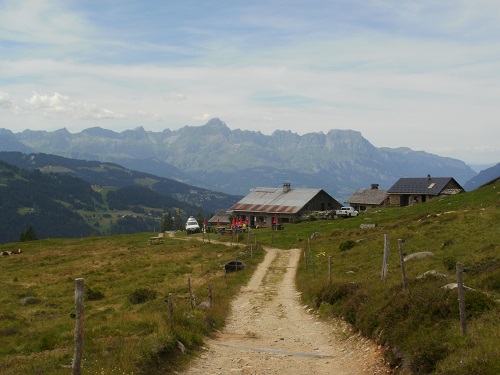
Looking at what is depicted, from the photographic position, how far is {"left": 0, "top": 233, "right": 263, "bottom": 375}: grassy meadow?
14430 millimetres

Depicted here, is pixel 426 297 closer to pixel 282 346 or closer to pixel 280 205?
pixel 282 346

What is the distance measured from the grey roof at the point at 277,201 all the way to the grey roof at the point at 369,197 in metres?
16.3

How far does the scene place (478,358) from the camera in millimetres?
10164

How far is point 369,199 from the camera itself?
108 meters

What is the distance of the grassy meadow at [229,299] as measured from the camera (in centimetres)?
1294

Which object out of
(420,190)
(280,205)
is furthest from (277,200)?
(420,190)

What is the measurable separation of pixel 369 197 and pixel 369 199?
1012 millimetres

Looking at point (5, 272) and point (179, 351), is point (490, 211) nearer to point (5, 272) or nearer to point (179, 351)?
point (179, 351)

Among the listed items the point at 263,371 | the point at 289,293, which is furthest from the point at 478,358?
the point at 289,293

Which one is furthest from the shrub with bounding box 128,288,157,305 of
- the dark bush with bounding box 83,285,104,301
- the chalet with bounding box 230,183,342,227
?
the chalet with bounding box 230,183,342,227

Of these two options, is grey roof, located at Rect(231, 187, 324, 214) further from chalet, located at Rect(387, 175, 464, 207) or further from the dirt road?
the dirt road

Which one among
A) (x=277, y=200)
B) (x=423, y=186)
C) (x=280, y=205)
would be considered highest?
(x=423, y=186)

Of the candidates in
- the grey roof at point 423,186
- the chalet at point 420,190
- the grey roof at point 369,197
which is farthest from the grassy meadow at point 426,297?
the grey roof at point 369,197

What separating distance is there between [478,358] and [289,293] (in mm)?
20991
